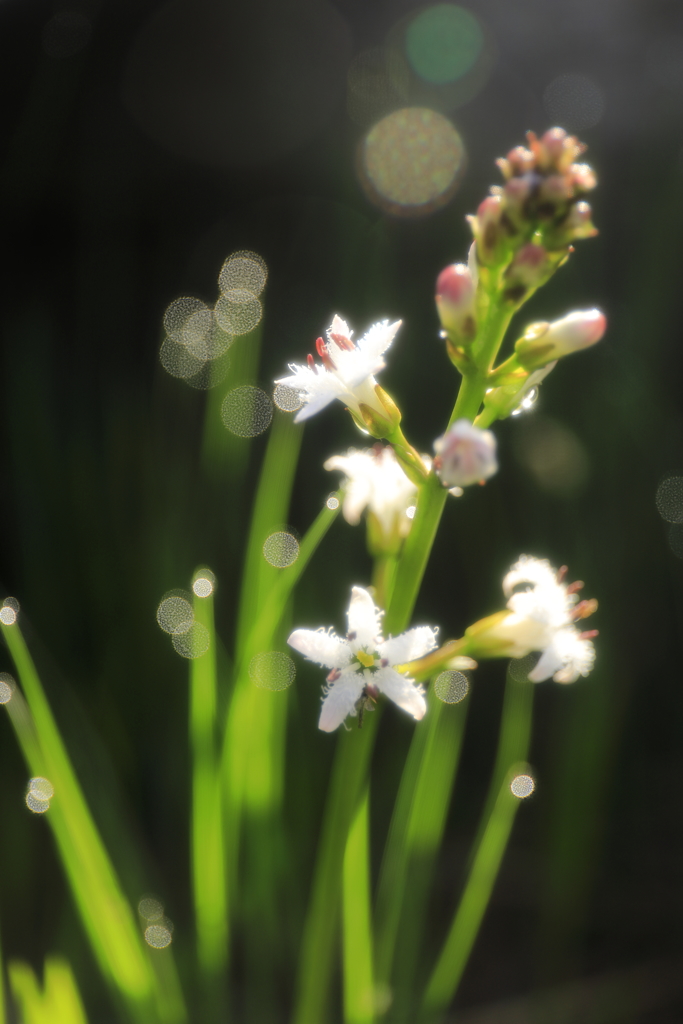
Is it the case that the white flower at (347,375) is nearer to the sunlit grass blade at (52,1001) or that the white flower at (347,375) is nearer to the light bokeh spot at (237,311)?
the sunlit grass blade at (52,1001)

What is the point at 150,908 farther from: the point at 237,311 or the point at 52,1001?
the point at 237,311

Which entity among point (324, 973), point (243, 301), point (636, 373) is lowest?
point (324, 973)

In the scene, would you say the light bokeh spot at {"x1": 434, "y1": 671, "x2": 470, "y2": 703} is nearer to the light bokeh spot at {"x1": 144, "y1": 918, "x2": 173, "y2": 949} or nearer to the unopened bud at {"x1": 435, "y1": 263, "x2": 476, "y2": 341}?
the light bokeh spot at {"x1": 144, "y1": 918, "x2": 173, "y2": 949}

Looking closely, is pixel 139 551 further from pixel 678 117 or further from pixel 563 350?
pixel 678 117

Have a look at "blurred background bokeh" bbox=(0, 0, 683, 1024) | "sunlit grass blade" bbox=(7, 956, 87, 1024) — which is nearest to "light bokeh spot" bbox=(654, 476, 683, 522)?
"blurred background bokeh" bbox=(0, 0, 683, 1024)

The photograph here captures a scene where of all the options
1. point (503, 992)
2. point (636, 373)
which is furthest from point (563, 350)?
point (503, 992)

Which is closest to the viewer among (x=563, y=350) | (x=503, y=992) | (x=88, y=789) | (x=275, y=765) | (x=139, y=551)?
(x=563, y=350)
